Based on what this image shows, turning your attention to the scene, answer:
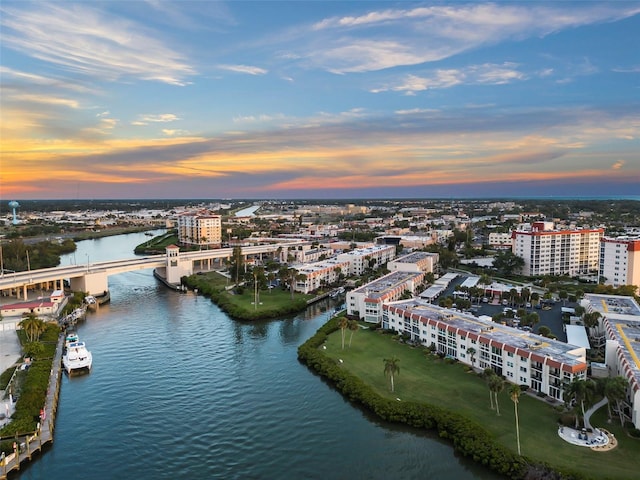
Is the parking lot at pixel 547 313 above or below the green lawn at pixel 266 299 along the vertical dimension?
below

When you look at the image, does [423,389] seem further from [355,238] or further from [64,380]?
[355,238]

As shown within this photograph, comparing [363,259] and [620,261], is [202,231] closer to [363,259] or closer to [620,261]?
[363,259]

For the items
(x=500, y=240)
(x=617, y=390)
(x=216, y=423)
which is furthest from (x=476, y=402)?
(x=500, y=240)

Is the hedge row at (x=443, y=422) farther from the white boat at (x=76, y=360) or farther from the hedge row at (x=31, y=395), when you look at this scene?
the hedge row at (x=31, y=395)

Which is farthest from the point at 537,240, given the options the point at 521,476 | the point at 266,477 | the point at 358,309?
the point at 266,477

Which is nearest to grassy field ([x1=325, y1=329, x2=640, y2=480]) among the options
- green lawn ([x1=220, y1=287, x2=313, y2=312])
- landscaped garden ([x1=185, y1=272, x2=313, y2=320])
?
landscaped garden ([x1=185, y1=272, x2=313, y2=320])

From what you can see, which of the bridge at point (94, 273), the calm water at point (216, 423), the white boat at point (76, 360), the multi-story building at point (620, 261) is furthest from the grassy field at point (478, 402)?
the multi-story building at point (620, 261)

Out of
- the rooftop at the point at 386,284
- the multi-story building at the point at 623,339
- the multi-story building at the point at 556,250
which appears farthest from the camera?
the multi-story building at the point at 556,250
